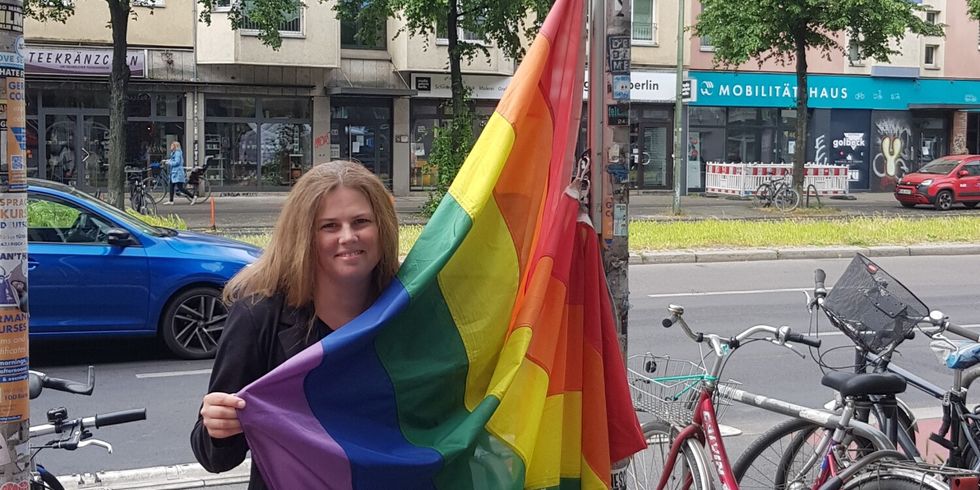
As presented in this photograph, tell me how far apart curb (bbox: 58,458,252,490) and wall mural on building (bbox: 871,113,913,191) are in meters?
35.8

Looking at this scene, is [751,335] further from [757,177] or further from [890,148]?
[890,148]

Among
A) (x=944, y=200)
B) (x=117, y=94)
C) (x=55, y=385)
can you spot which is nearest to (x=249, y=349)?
(x=55, y=385)

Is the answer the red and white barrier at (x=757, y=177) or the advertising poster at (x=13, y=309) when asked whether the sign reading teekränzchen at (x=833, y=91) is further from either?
the advertising poster at (x=13, y=309)

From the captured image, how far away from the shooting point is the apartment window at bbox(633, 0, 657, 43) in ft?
115

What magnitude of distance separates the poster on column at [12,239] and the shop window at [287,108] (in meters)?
28.7

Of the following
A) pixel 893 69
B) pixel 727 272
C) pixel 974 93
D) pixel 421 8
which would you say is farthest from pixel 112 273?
pixel 974 93

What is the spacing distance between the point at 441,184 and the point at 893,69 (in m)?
22.3

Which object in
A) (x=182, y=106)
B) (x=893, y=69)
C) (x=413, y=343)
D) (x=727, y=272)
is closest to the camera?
(x=413, y=343)

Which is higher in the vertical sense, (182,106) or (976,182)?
(182,106)

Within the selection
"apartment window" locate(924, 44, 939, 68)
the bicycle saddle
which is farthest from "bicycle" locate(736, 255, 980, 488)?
"apartment window" locate(924, 44, 939, 68)

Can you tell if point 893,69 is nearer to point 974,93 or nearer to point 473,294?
point 974,93

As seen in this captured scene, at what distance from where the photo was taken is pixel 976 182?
30.5 m

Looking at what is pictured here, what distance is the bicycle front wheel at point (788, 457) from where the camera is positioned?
402cm

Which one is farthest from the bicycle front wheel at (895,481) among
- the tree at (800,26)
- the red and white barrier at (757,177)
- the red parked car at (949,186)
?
the red and white barrier at (757,177)
